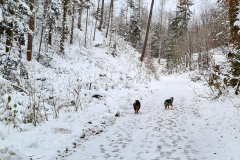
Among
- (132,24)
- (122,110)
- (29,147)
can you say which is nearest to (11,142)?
(29,147)

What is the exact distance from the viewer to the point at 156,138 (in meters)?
4.38

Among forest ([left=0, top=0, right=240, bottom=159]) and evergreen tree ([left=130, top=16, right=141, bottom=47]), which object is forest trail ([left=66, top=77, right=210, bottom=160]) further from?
evergreen tree ([left=130, top=16, right=141, bottom=47])

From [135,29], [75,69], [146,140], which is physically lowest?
[146,140]

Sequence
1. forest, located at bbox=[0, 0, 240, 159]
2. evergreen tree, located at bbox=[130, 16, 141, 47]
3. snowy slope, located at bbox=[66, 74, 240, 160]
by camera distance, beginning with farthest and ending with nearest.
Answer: evergreen tree, located at bbox=[130, 16, 141, 47]
forest, located at bbox=[0, 0, 240, 159]
snowy slope, located at bbox=[66, 74, 240, 160]

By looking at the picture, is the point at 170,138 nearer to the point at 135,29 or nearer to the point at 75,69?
the point at 75,69

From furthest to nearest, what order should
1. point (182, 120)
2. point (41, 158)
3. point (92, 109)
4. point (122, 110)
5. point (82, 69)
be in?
point (82, 69) < point (122, 110) < point (92, 109) < point (182, 120) < point (41, 158)

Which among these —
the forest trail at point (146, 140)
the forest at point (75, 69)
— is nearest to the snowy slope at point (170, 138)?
the forest trail at point (146, 140)

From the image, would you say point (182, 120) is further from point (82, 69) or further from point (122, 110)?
point (82, 69)

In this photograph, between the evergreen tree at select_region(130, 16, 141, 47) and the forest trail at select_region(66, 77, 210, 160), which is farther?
the evergreen tree at select_region(130, 16, 141, 47)

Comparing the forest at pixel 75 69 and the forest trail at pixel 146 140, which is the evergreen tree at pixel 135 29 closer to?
the forest at pixel 75 69

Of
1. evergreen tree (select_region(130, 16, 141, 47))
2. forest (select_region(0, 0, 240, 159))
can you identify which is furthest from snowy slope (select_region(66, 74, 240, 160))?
evergreen tree (select_region(130, 16, 141, 47))

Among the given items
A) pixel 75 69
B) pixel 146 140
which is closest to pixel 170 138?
pixel 146 140

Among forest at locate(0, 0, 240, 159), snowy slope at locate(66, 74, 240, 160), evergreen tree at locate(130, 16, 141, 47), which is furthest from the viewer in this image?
evergreen tree at locate(130, 16, 141, 47)

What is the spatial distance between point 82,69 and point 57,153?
11.7 meters
